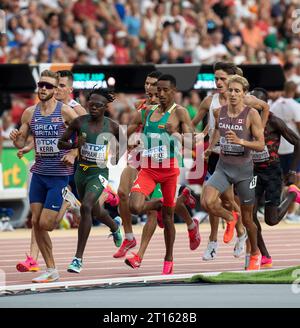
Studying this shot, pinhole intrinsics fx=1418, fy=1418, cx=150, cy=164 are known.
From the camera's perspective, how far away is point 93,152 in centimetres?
1655

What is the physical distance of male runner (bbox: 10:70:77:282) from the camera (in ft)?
53.0

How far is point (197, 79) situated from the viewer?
26.0 meters

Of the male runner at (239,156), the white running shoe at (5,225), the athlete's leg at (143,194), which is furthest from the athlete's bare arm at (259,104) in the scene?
the white running shoe at (5,225)

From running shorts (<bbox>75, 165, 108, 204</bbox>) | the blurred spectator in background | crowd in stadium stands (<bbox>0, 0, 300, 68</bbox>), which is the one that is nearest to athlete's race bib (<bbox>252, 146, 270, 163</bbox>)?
running shorts (<bbox>75, 165, 108, 204</bbox>)

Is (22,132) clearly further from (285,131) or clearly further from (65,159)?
(285,131)

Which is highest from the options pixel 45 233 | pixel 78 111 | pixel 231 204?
pixel 78 111

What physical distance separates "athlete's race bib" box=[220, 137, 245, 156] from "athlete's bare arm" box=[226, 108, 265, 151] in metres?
0.23

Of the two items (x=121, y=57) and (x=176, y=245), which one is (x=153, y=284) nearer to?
(x=176, y=245)

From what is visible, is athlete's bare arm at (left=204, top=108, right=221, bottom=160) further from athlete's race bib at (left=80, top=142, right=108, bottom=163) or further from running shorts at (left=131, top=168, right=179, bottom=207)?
athlete's race bib at (left=80, top=142, right=108, bottom=163)

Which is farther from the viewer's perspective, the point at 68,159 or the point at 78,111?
the point at 78,111

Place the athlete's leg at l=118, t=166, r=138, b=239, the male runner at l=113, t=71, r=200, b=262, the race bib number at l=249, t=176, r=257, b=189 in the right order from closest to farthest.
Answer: the race bib number at l=249, t=176, r=257, b=189
the male runner at l=113, t=71, r=200, b=262
the athlete's leg at l=118, t=166, r=138, b=239

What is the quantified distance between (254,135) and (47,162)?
95.8 inches

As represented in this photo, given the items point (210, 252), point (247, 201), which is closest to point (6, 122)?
point (210, 252)
